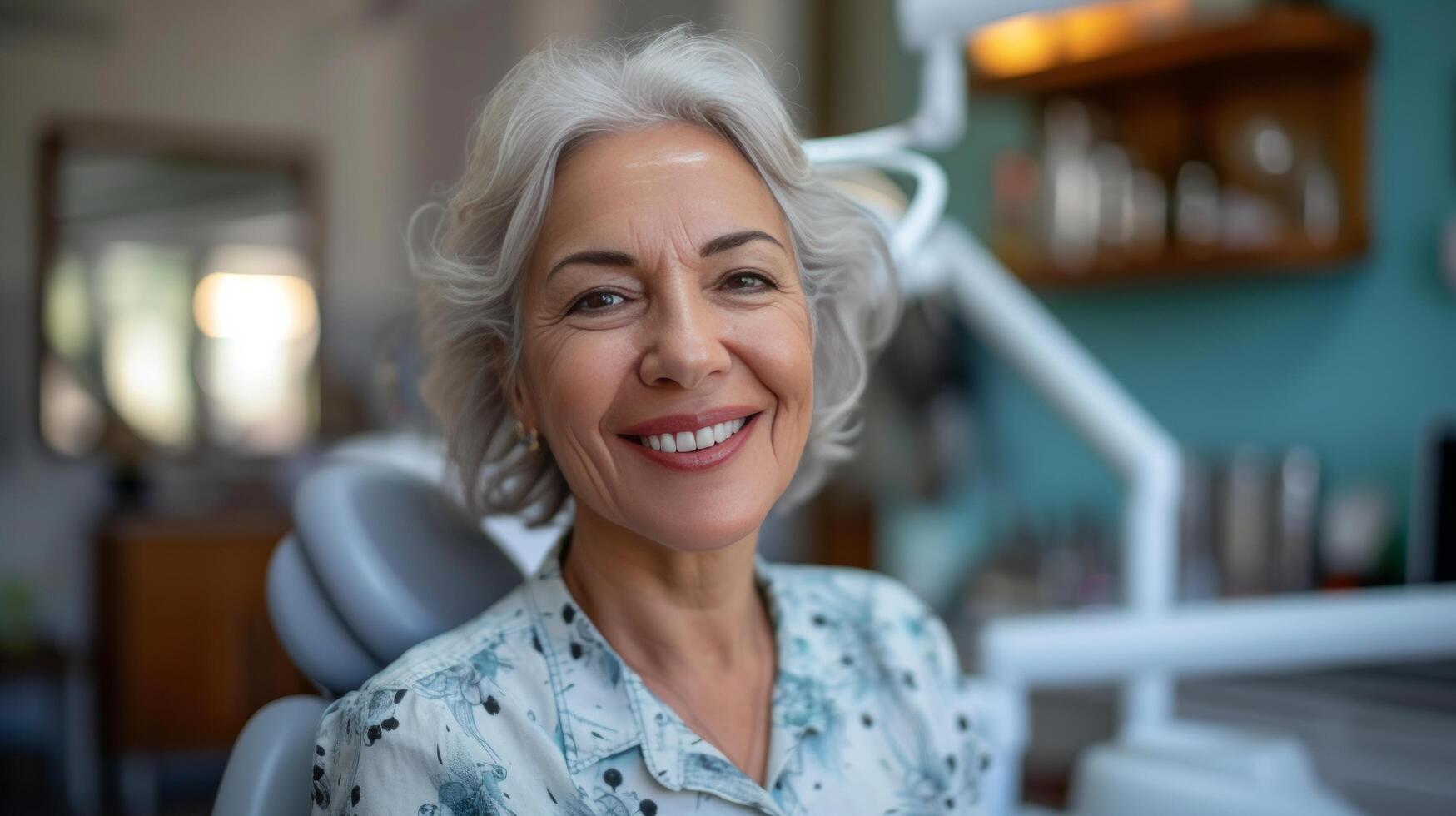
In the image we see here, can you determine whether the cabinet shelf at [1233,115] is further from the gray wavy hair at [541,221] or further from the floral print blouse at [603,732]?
the floral print blouse at [603,732]

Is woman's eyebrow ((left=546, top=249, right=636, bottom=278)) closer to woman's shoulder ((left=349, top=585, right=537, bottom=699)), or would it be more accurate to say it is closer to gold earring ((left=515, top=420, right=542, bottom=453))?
gold earring ((left=515, top=420, right=542, bottom=453))

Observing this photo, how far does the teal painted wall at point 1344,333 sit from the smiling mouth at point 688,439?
1977 mm

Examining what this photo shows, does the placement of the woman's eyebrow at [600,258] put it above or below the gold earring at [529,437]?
above

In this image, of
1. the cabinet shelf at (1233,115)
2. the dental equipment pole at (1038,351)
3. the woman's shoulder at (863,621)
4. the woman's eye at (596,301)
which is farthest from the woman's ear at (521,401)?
the cabinet shelf at (1233,115)

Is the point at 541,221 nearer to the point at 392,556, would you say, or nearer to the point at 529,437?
the point at 529,437

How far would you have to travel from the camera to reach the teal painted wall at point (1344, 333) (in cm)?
226

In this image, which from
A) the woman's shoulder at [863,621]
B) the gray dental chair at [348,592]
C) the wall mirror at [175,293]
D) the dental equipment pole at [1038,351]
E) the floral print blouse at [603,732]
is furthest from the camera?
the wall mirror at [175,293]

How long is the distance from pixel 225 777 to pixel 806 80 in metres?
3.54

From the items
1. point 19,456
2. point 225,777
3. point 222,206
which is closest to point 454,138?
point 222,206

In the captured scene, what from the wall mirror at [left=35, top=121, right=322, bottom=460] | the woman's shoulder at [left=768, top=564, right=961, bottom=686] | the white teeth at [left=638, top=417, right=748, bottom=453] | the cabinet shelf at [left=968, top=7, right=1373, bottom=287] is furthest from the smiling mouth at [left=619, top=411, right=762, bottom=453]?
the wall mirror at [left=35, top=121, right=322, bottom=460]

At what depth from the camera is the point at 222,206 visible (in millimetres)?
3701

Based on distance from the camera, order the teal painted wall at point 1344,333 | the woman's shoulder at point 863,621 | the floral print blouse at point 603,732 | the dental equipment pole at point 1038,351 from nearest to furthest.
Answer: the floral print blouse at point 603,732 → the woman's shoulder at point 863,621 → the dental equipment pole at point 1038,351 → the teal painted wall at point 1344,333

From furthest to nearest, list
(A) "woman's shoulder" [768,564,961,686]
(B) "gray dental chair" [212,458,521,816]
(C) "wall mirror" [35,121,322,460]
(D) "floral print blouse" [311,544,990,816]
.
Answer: (C) "wall mirror" [35,121,322,460], (A) "woman's shoulder" [768,564,961,686], (B) "gray dental chair" [212,458,521,816], (D) "floral print blouse" [311,544,990,816]

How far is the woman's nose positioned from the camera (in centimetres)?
79
